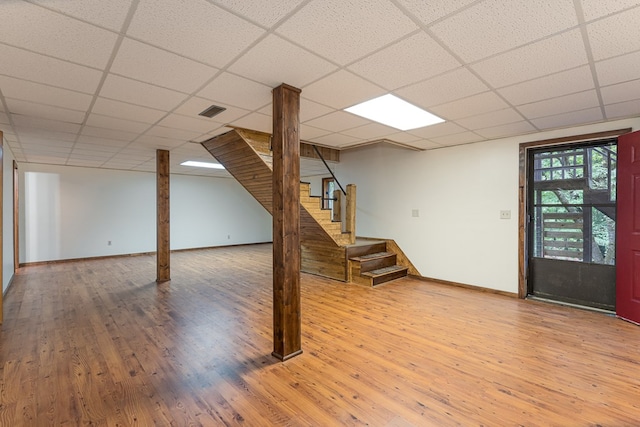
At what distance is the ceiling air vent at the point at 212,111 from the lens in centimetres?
307

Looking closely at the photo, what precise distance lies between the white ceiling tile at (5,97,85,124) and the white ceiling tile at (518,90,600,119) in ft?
15.6

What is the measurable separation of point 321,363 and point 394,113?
2.65 meters

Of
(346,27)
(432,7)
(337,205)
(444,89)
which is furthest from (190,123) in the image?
(337,205)

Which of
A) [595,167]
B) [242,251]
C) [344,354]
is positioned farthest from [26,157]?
[595,167]

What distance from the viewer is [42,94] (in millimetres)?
2625

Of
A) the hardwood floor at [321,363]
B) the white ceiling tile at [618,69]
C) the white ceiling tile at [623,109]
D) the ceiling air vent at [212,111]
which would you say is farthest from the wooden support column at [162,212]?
the white ceiling tile at [623,109]

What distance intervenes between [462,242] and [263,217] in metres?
7.67

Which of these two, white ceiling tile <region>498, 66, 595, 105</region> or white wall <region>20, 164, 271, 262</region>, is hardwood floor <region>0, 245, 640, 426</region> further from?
white wall <region>20, 164, 271, 262</region>

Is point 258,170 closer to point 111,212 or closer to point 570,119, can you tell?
point 570,119

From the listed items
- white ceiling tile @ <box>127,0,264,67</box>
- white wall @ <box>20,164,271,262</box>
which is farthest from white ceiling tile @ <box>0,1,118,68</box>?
white wall @ <box>20,164,271,262</box>

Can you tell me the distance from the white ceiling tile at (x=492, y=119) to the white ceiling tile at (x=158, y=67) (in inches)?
112

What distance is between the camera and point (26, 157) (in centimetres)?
589

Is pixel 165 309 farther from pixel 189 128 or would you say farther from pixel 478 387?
pixel 478 387

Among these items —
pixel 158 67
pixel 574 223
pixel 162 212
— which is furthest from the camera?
pixel 162 212
